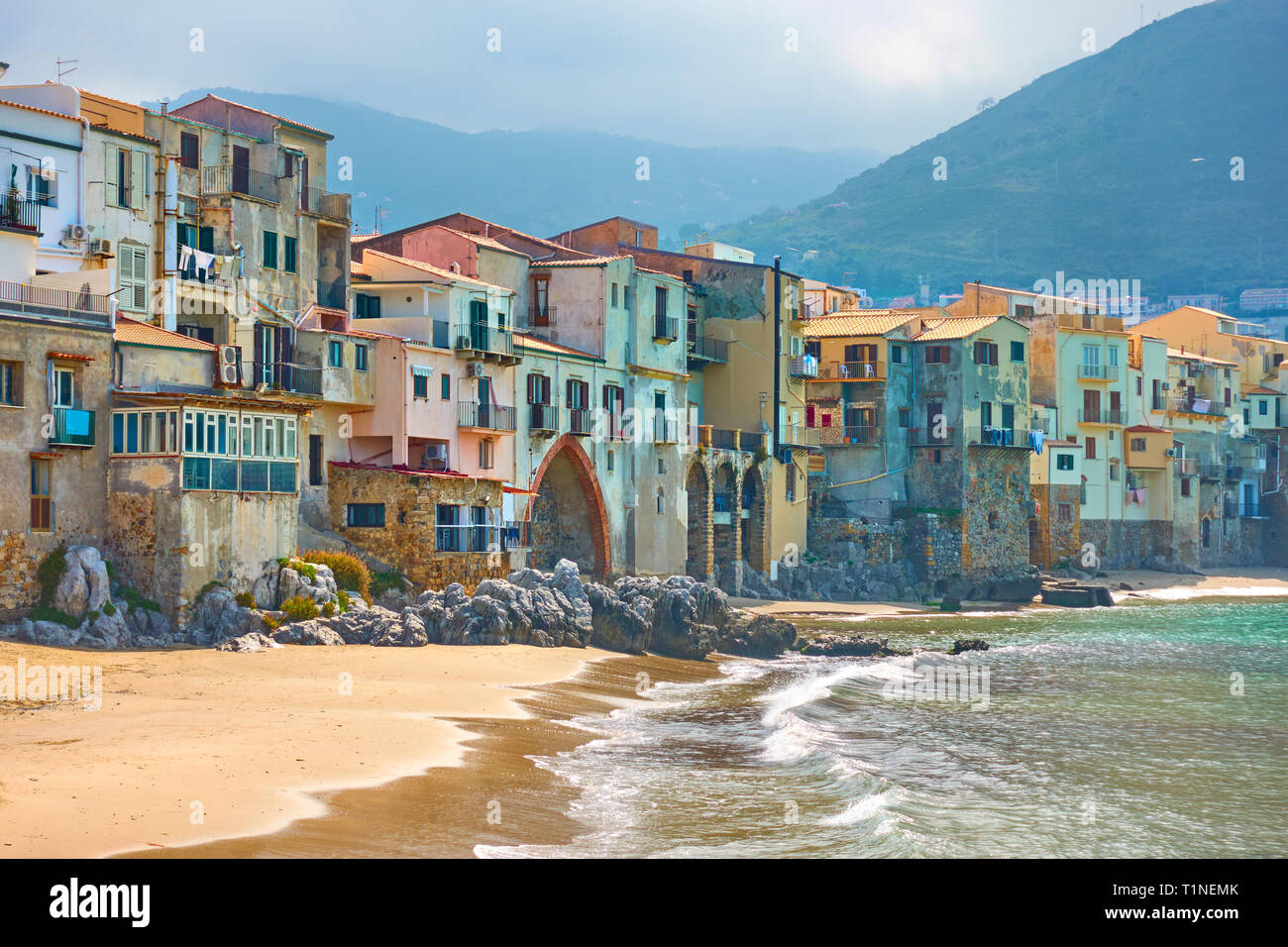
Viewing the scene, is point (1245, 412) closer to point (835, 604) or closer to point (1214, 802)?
point (835, 604)

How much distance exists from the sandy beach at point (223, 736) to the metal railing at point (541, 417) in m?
17.4

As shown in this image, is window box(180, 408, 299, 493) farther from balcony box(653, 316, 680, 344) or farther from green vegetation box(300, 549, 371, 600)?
balcony box(653, 316, 680, 344)

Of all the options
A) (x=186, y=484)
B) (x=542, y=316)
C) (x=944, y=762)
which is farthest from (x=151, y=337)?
(x=944, y=762)

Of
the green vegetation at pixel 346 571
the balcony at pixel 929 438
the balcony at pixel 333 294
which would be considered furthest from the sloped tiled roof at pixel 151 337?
the balcony at pixel 929 438

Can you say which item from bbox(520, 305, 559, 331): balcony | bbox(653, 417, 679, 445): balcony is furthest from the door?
bbox(653, 417, 679, 445): balcony

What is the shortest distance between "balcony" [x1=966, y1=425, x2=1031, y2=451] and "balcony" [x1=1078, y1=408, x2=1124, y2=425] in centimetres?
1163

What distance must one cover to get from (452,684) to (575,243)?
46.7 metres

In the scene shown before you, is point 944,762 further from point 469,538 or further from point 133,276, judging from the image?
point 133,276

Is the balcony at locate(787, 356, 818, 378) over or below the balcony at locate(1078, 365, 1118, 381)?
below

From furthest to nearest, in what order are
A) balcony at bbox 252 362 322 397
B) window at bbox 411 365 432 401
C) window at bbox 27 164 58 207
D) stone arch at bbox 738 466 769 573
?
stone arch at bbox 738 466 769 573
window at bbox 411 365 432 401
balcony at bbox 252 362 322 397
window at bbox 27 164 58 207

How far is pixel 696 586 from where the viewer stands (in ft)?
166

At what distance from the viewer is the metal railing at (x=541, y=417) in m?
56.1

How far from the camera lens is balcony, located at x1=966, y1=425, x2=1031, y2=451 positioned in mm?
81250
